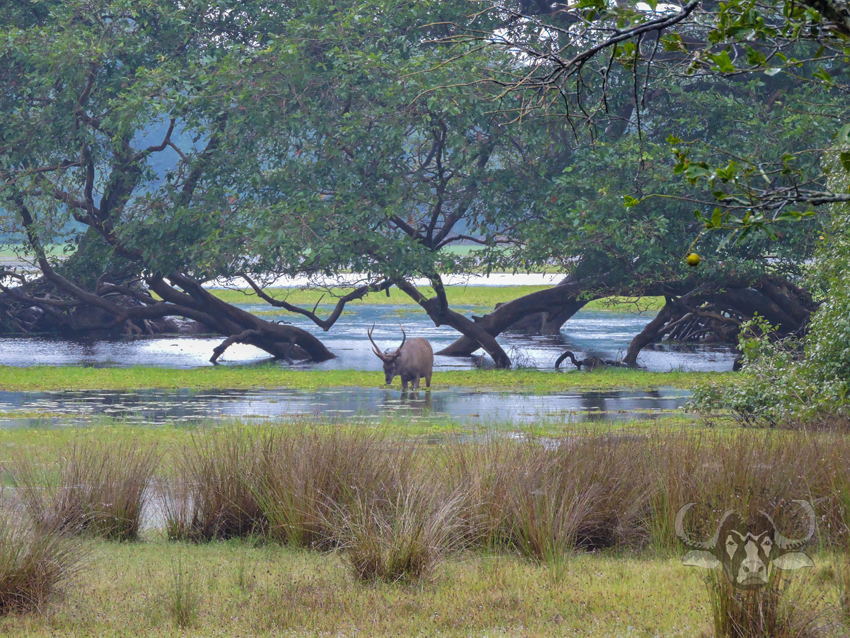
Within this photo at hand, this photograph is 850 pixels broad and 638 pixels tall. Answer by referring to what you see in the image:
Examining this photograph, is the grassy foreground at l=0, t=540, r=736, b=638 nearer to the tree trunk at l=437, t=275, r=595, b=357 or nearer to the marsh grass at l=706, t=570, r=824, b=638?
the marsh grass at l=706, t=570, r=824, b=638

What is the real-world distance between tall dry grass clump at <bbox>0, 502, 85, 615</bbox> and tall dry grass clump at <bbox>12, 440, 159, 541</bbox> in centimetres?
95

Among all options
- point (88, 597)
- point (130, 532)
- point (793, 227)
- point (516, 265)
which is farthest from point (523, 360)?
point (88, 597)

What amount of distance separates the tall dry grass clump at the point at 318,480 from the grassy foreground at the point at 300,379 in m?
10.9

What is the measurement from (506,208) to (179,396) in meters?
9.13

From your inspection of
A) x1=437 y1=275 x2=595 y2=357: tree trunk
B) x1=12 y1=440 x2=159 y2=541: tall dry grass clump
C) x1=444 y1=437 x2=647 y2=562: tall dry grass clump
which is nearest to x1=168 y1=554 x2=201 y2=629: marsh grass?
x1=12 y1=440 x2=159 y2=541: tall dry grass clump

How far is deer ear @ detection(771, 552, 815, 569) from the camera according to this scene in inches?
211

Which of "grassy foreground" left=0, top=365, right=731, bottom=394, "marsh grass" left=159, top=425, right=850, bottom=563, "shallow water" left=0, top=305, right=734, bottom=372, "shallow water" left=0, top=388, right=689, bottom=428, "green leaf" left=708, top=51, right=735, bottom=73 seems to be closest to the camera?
"green leaf" left=708, top=51, right=735, bottom=73

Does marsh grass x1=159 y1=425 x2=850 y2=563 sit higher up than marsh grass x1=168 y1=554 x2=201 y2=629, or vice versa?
marsh grass x1=159 y1=425 x2=850 y2=563

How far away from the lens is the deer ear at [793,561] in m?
5.37

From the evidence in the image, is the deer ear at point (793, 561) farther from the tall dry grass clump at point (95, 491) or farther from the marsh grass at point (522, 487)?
the tall dry grass clump at point (95, 491)

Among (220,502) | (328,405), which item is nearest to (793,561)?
(220,502)

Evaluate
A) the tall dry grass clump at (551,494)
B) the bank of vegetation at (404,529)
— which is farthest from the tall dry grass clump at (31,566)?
the tall dry grass clump at (551,494)

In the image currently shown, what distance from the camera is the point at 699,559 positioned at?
245 inches

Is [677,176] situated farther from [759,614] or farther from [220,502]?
[759,614]
